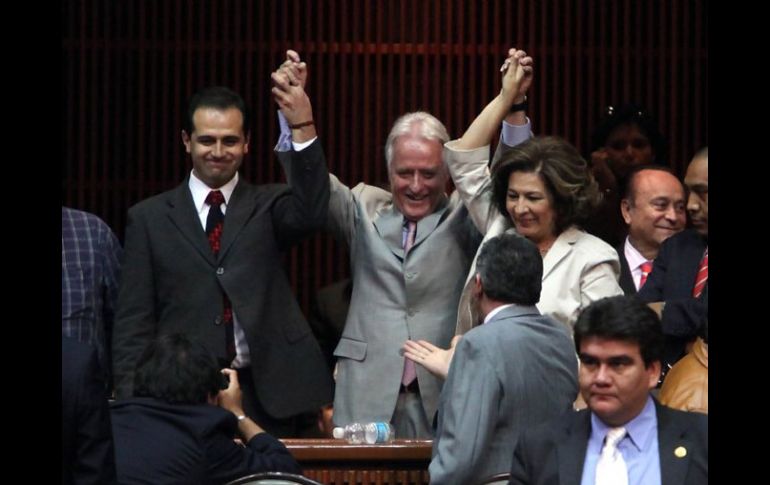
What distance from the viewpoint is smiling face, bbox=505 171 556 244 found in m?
6.14

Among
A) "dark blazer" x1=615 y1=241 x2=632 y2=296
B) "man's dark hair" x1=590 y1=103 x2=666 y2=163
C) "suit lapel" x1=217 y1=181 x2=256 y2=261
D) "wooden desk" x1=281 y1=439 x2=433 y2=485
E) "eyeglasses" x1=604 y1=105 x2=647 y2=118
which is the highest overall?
"eyeglasses" x1=604 y1=105 x2=647 y2=118

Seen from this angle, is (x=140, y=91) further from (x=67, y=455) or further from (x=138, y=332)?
(x=67, y=455)

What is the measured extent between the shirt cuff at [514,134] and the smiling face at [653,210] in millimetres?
512

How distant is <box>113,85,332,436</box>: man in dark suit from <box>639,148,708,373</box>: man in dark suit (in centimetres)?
119

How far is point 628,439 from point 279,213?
1.92 m

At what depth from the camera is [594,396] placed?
4840 millimetres

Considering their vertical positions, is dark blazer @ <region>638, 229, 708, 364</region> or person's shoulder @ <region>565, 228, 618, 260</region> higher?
person's shoulder @ <region>565, 228, 618, 260</region>

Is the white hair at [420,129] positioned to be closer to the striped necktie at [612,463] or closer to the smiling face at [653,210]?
the smiling face at [653,210]

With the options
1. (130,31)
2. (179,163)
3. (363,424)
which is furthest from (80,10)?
(363,424)

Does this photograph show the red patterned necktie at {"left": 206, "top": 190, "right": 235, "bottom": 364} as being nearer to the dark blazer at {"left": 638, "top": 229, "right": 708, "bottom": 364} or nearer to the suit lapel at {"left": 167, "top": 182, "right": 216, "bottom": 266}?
the suit lapel at {"left": 167, "top": 182, "right": 216, "bottom": 266}

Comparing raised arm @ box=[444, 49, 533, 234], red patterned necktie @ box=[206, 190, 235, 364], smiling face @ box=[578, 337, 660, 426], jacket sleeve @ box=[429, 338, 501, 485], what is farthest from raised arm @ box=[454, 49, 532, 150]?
smiling face @ box=[578, 337, 660, 426]

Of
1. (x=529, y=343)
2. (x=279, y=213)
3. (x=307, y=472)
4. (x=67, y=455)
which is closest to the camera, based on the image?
(x=67, y=455)

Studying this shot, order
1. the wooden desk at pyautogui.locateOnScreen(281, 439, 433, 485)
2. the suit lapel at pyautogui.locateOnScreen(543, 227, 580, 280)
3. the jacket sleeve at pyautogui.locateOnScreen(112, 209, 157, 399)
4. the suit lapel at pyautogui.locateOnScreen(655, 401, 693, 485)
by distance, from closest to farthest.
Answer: the suit lapel at pyautogui.locateOnScreen(655, 401, 693, 485), the wooden desk at pyautogui.locateOnScreen(281, 439, 433, 485), the suit lapel at pyautogui.locateOnScreen(543, 227, 580, 280), the jacket sleeve at pyautogui.locateOnScreen(112, 209, 157, 399)

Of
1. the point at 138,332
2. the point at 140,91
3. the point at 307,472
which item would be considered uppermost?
the point at 140,91
